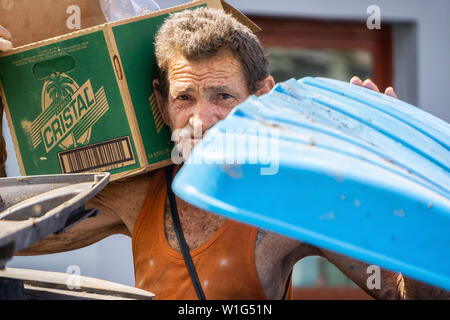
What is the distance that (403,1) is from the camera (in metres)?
4.99

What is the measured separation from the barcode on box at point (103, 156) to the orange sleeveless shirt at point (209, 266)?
0.79ft

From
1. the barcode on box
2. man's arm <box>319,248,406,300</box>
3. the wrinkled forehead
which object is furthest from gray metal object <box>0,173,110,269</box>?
man's arm <box>319,248,406,300</box>

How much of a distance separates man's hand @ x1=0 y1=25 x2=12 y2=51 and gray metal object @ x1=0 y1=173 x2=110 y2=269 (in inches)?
28.5

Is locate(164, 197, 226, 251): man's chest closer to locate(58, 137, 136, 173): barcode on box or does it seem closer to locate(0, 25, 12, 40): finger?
locate(58, 137, 136, 173): barcode on box

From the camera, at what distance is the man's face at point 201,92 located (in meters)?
1.89

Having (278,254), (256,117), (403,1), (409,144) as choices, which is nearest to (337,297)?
(403,1)

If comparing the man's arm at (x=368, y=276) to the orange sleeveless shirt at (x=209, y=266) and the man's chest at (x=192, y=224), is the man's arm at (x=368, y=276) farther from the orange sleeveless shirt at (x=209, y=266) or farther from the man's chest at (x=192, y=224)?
the man's chest at (x=192, y=224)

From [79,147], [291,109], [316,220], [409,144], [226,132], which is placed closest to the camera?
[316,220]

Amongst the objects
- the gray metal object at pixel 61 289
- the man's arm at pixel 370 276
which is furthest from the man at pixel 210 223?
the gray metal object at pixel 61 289

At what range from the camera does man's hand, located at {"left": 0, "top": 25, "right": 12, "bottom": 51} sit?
2009 mm

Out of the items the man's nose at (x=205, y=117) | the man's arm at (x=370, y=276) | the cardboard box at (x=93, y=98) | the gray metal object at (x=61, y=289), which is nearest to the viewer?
the gray metal object at (x=61, y=289)

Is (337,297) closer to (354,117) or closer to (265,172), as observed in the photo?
(354,117)

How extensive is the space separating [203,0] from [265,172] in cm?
114

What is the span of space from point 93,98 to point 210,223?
59cm
